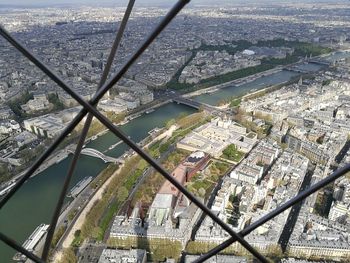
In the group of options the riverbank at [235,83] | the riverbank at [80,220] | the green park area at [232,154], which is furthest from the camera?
the riverbank at [235,83]

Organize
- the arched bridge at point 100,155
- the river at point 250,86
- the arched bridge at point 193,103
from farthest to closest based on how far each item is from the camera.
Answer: the river at point 250,86, the arched bridge at point 193,103, the arched bridge at point 100,155

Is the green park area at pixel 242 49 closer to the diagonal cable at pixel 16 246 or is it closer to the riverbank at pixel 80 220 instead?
the riverbank at pixel 80 220

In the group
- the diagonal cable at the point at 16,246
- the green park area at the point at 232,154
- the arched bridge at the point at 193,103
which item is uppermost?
the diagonal cable at the point at 16,246

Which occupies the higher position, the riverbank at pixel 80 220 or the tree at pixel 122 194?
the tree at pixel 122 194

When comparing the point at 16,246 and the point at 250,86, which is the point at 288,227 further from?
the point at 250,86

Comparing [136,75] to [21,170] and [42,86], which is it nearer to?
[42,86]

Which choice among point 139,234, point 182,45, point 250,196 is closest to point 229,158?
point 250,196

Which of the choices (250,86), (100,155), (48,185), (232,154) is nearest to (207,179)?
(232,154)

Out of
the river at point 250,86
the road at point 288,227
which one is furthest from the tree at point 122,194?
the river at point 250,86
